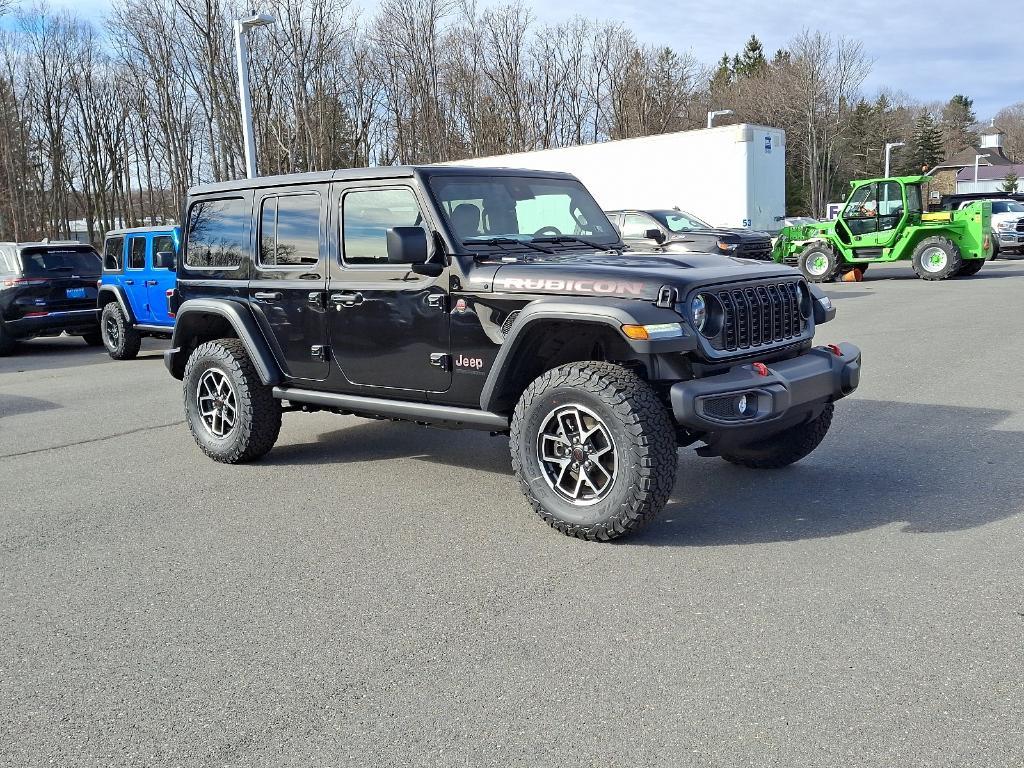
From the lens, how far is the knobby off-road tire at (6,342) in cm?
1441

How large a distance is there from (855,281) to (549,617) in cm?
2096

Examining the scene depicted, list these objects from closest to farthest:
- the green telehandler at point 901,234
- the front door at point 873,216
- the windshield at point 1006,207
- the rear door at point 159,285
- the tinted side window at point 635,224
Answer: the rear door at point 159,285
the tinted side window at point 635,224
the green telehandler at point 901,234
the front door at point 873,216
the windshield at point 1006,207

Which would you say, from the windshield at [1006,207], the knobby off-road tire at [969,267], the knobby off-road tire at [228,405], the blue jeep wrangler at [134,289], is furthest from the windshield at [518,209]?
the windshield at [1006,207]

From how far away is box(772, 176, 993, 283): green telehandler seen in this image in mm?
21266

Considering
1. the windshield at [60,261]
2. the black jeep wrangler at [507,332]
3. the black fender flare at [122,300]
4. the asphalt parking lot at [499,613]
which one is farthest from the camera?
the windshield at [60,261]

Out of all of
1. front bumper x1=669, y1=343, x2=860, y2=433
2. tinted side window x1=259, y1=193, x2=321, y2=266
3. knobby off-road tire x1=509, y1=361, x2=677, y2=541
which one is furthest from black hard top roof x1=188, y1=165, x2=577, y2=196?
front bumper x1=669, y1=343, x2=860, y2=433

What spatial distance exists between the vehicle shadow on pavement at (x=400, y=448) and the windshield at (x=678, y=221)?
1196cm

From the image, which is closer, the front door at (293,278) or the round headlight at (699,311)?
the round headlight at (699,311)

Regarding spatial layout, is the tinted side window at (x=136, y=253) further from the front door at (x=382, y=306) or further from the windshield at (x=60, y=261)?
the front door at (x=382, y=306)

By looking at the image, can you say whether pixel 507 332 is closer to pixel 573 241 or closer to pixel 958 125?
pixel 573 241

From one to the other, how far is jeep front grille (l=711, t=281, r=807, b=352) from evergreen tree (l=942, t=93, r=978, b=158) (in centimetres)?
10007

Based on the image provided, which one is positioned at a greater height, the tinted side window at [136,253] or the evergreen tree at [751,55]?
the evergreen tree at [751,55]

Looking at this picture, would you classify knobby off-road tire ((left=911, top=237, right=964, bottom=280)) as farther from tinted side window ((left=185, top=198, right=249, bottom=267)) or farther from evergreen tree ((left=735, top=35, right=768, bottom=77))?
evergreen tree ((left=735, top=35, right=768, bottom=77))

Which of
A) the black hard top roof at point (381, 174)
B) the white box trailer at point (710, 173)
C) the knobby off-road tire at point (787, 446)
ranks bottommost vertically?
the knobby off-road tire at point (787, 446)
